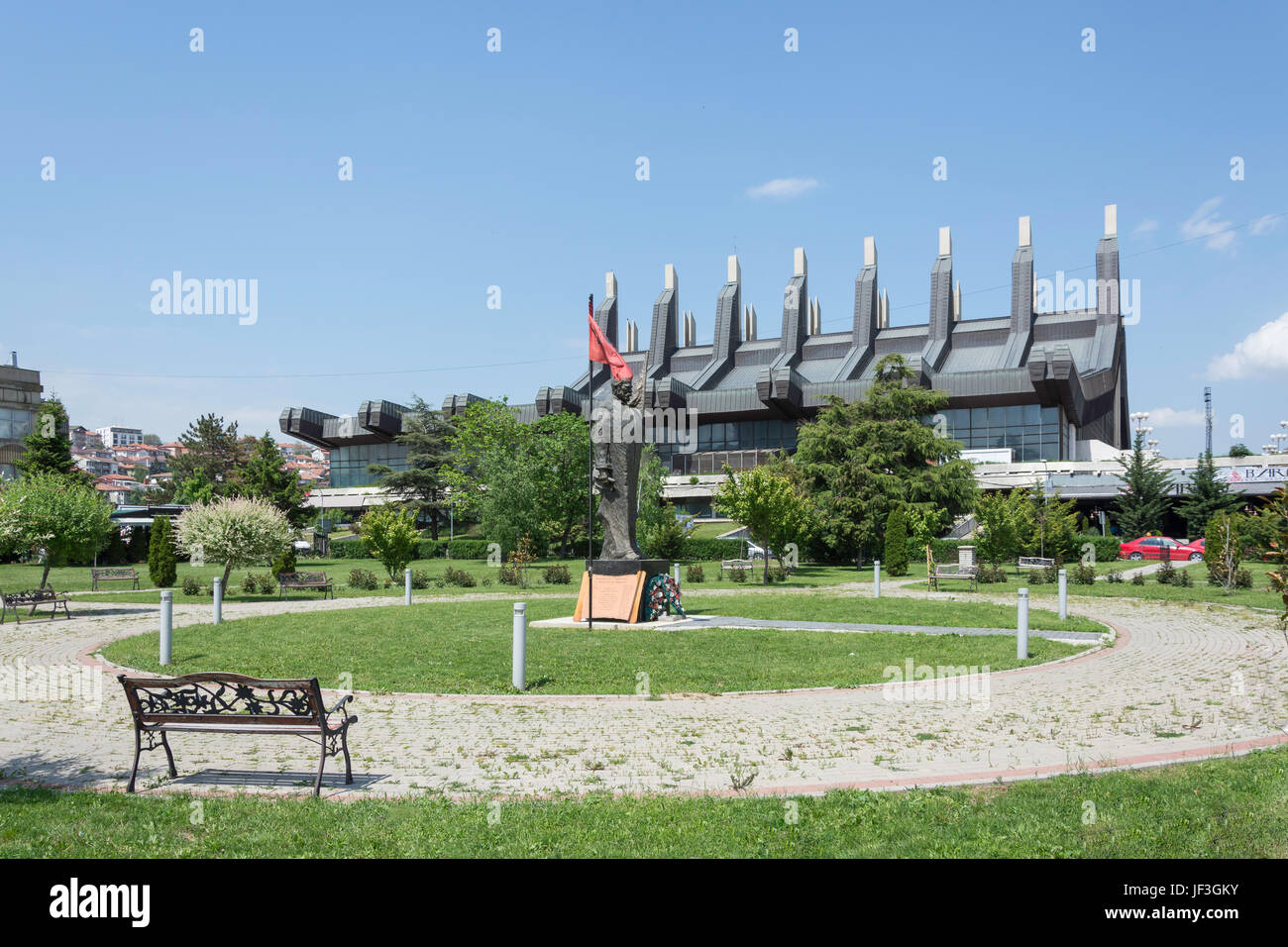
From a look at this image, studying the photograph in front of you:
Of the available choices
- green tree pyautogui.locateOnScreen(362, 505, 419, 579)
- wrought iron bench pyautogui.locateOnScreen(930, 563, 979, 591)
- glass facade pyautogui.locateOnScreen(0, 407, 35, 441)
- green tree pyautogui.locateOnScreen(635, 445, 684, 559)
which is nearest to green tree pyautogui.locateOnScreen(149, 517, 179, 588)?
green tree pyautogui.locateOnScreen(362, 505, 419, 579)

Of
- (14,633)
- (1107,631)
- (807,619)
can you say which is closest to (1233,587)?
(1107,631)

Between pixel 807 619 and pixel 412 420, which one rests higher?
pixel 412 420

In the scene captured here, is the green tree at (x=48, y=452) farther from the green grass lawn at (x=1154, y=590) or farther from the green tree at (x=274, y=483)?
the green grass lawn at (x=1154, y=590)

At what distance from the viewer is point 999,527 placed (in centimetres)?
2903

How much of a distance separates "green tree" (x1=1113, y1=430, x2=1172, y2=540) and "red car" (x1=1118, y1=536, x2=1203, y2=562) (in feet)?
9.34

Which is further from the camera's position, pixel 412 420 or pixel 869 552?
pixel 412 420

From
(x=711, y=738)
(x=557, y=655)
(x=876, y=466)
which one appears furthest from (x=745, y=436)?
(x=711, y=738)

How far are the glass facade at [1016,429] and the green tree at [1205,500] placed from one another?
13.3 m

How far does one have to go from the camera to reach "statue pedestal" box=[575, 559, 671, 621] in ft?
59.3

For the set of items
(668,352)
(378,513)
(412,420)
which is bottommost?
(378,513)
